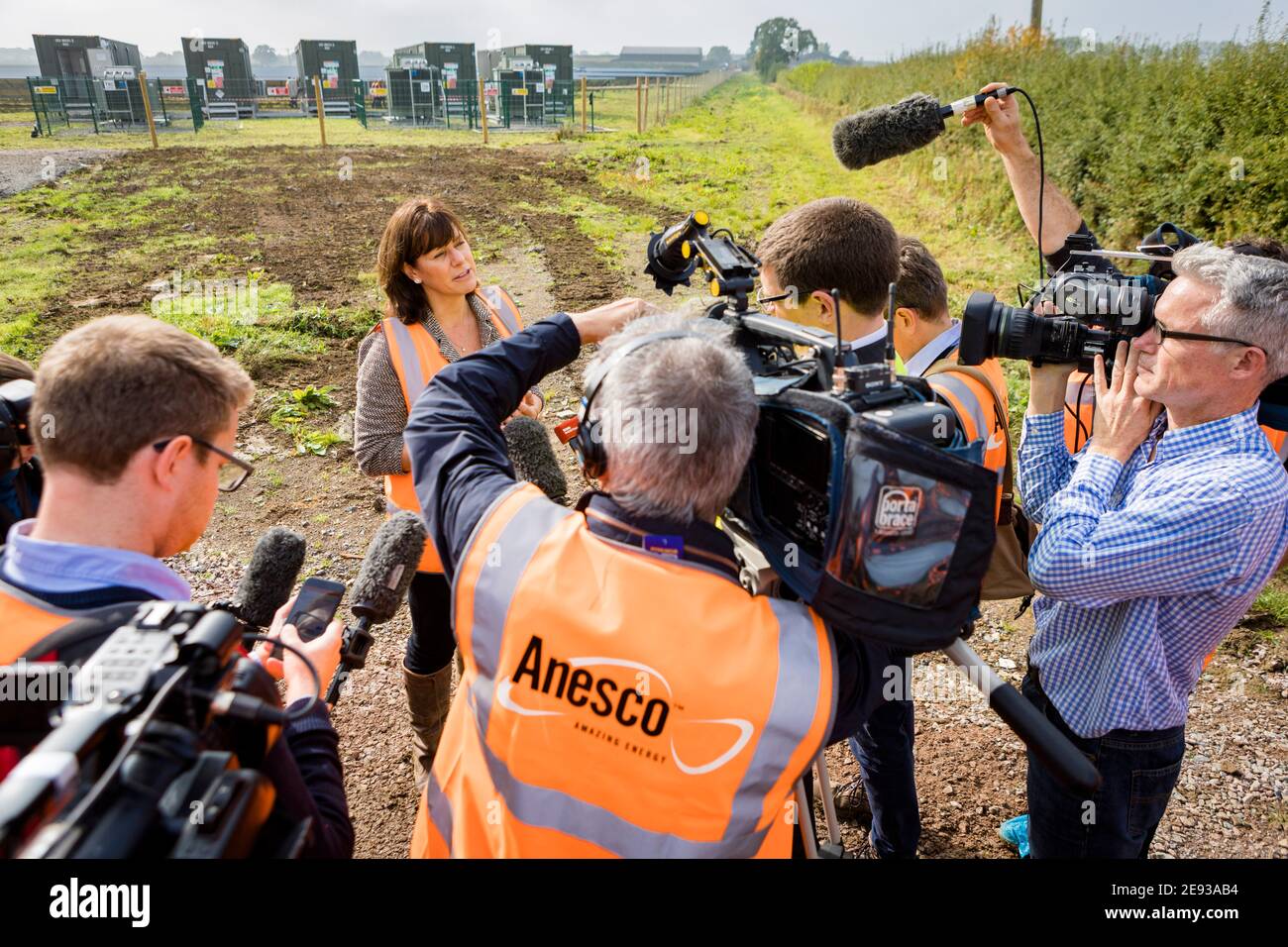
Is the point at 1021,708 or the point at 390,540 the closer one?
the point at 1021,708

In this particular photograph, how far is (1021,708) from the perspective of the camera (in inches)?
58.6

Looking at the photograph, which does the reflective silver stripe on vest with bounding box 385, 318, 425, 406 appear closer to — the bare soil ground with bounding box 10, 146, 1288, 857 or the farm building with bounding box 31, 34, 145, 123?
the bare soil ground with bounding box 10, 146, 1288, 857

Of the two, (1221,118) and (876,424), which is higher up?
(1221,118)

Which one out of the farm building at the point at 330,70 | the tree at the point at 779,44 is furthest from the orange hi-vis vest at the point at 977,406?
the tree at the point at 779,44

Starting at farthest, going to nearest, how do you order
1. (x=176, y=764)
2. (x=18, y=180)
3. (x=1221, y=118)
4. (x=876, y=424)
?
→ 1. (x=18, y=180)
2. (x=1221, y=118)
3. (x=876, y=424)
4. (x=176, y=764)

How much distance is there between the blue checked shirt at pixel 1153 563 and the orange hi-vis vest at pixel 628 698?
83 cm

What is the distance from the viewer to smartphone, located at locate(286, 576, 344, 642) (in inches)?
72.1

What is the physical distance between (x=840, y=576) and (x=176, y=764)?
1.02m

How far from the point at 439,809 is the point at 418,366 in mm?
1939

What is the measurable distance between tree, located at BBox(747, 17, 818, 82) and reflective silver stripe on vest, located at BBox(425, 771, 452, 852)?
10790cm

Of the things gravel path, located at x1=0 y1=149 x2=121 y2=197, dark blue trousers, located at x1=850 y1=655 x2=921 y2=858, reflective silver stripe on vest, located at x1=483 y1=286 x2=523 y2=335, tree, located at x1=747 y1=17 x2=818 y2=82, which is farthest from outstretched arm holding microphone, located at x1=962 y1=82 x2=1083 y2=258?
tree, located at x1=747 y1=17 x2=818 y2=82

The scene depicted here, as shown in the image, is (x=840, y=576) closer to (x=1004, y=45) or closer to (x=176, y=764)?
(x=176, y=764)

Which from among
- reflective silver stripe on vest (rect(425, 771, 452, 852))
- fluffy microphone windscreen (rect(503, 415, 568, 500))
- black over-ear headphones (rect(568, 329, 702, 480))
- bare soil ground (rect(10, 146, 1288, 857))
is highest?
black over-ear headphones (rect(568, 329, 702, 480))
